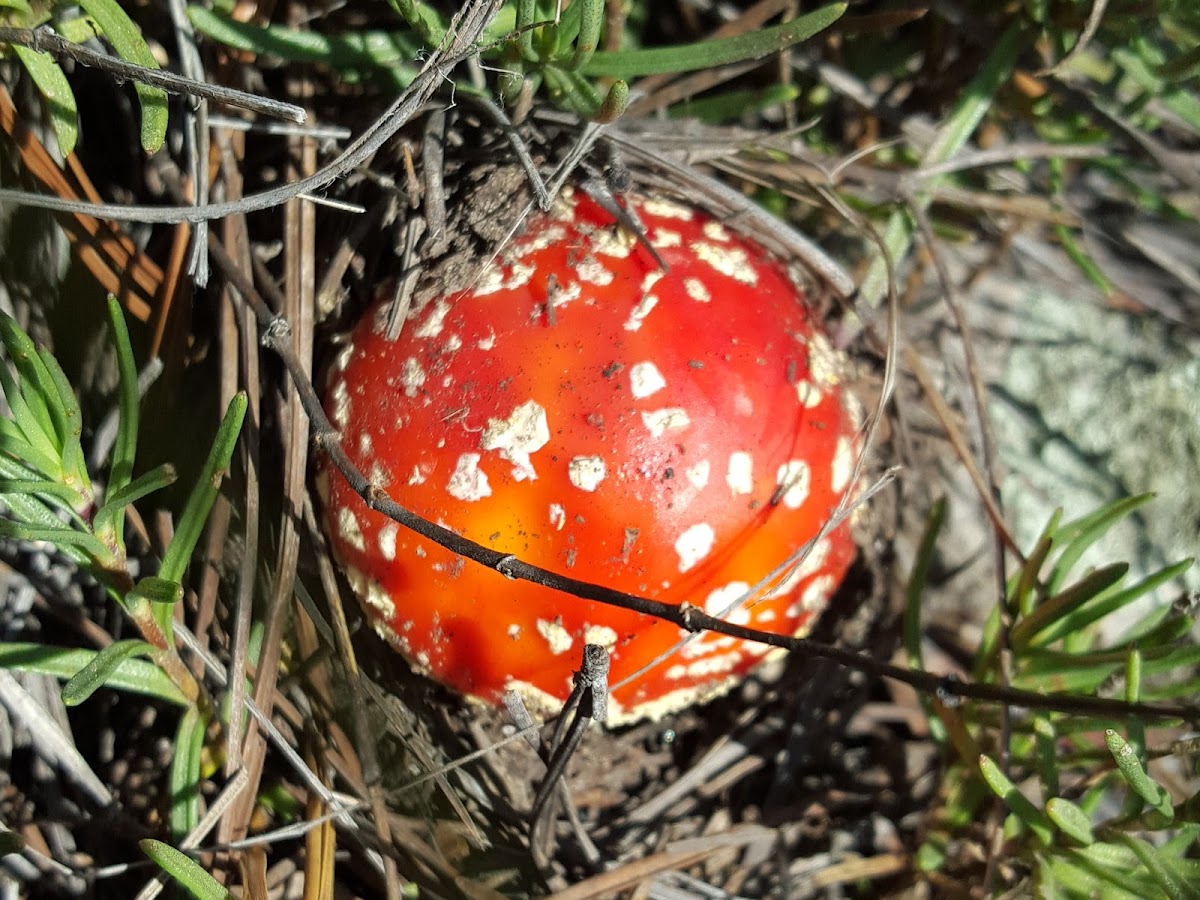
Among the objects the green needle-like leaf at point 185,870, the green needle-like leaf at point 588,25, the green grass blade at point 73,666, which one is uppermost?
the green needle-like leaf at point 588,25

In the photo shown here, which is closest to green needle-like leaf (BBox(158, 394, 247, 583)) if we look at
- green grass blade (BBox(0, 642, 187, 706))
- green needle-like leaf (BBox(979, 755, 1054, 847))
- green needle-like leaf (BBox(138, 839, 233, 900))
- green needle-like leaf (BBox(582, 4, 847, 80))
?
green grass blade (BBox(0, 642, 187, 706))

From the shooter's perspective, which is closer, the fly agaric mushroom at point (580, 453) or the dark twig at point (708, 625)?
the dark twig at point (708, 625)

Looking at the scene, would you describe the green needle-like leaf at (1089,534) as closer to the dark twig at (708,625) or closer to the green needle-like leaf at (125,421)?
the dark twig at (708,625)

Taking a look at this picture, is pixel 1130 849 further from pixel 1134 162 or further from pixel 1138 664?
pixel 1134 162

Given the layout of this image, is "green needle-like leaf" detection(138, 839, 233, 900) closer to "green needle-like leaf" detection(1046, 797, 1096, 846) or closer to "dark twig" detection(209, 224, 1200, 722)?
"dark twig" detection(209, 224, 1200, 722)

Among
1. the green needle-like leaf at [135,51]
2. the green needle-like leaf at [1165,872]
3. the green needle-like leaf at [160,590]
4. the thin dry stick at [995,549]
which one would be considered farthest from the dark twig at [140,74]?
the green needle-like leaf at [1165,872]
